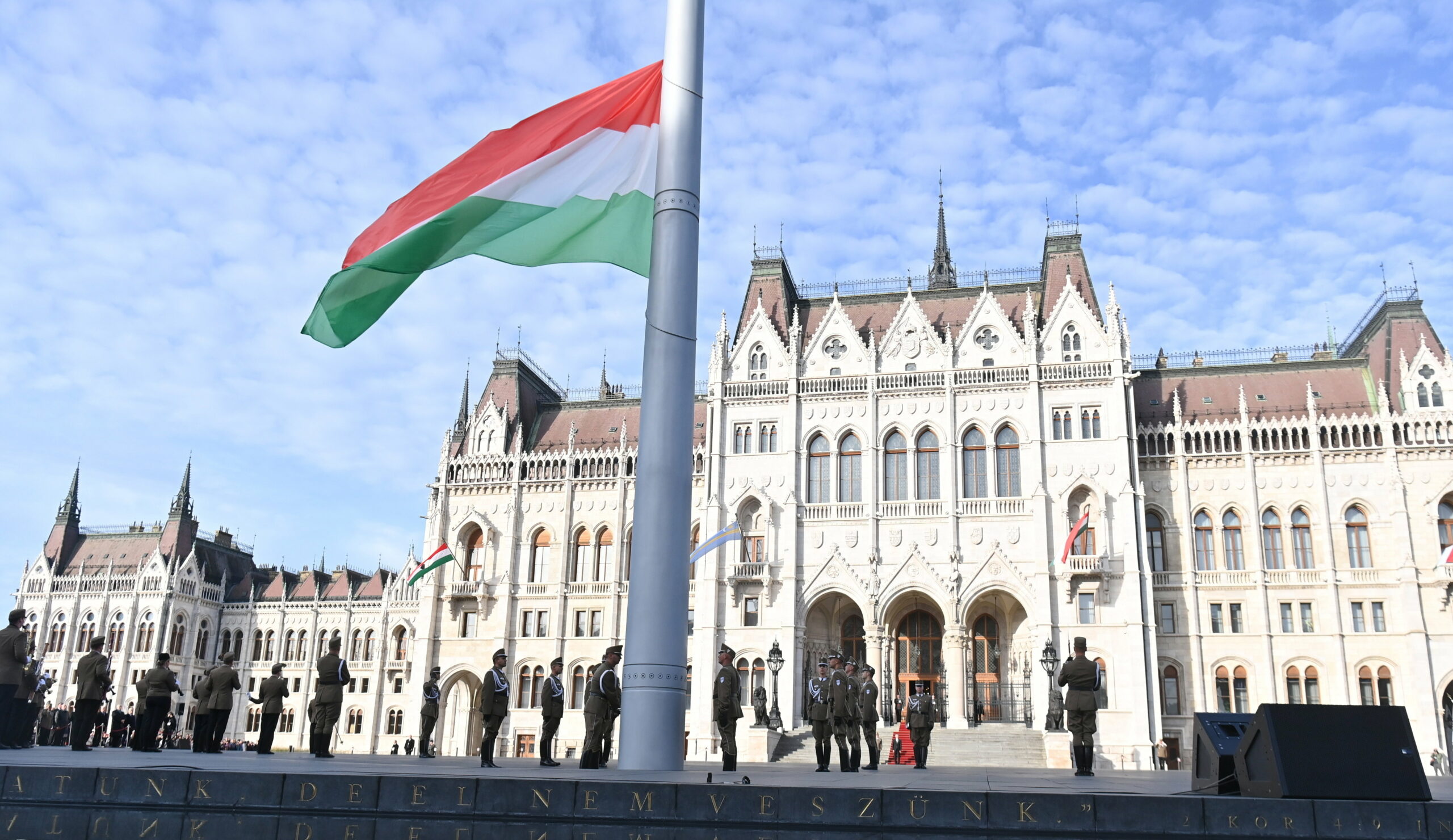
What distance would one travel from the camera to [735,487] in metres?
44.4

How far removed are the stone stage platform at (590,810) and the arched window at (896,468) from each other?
33.3 metres

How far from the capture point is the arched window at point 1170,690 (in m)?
41.5

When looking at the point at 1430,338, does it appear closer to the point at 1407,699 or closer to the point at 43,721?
the point at 1407,699

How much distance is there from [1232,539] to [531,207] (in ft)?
121

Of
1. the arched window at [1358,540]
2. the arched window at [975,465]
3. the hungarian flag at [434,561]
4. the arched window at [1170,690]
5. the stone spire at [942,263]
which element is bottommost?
the arched window at [1170,690]

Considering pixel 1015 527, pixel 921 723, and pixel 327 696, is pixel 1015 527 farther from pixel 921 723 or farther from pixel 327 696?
pixel 327 696

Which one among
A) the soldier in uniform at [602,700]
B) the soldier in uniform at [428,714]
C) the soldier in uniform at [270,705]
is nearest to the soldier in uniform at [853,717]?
the soldier in uniform at [602,700]

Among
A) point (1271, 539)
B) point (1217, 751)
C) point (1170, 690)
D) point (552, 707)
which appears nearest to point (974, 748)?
point (1170, 690)

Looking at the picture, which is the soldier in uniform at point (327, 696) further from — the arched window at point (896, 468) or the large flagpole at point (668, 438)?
the arched window at point (896, 468)

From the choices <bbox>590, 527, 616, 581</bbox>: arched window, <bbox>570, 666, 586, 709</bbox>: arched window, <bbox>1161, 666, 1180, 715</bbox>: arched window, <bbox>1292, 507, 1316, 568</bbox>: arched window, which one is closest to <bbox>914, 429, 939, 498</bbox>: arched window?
<bbox>1161, 666, 1180, 715</bbox>: arched window

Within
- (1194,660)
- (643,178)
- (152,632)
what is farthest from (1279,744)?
(152,632)

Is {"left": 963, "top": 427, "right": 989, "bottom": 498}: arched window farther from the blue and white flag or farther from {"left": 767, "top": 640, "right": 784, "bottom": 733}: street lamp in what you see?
{"left": 767, "top": 640, "right": 784, "bottom": 733}: street lamp

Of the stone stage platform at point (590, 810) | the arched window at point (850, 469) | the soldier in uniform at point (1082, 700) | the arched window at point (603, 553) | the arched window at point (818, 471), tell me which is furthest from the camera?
the arched window at point (603, 553)

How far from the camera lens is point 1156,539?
4369 cm
